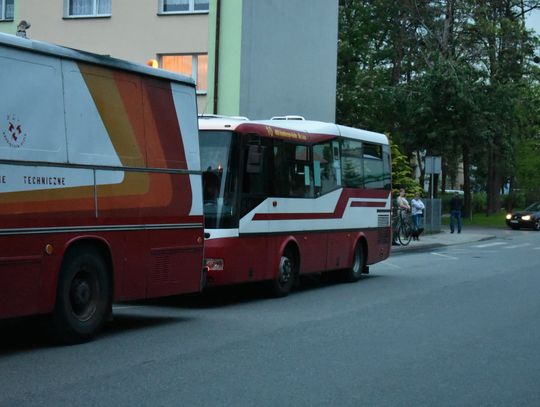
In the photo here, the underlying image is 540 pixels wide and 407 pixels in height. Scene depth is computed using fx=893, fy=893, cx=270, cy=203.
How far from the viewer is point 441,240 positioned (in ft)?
108

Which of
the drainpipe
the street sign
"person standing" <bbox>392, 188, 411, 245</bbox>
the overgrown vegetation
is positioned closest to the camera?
the drainpipe

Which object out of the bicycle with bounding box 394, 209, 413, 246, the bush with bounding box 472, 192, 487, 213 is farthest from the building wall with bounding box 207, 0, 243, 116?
the bush with bounding box 472, 192, 487, 213

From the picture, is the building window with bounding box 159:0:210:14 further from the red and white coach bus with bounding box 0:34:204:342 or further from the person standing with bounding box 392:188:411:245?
the red and white coach bus with bounding box 0:34:204:342

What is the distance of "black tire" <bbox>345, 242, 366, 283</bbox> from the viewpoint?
1750 cm

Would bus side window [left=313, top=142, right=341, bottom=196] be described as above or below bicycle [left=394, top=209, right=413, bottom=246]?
above

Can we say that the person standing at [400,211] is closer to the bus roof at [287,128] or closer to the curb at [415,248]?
the curb at [415,248]

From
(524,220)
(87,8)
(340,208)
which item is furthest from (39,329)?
(524,220)

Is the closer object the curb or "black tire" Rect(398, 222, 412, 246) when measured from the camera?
the curb

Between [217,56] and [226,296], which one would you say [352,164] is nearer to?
[226,296]

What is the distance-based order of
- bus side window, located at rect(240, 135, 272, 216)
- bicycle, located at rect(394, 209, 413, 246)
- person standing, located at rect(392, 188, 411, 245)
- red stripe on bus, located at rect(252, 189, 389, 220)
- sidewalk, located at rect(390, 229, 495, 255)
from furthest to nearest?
bicycle, located at rect(394, 209, 413, 246), person standing, located at rect(392, 188, 411, 245), sidewalk, located at rect(390, 229, 495, 255), red stripe on bus, located at rect(252, 189, 389, 220), bus side window, located at rect(240, 135, 272, 216)

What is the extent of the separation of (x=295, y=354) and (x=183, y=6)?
69.2 ft

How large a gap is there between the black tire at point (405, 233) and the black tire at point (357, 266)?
1205 cm

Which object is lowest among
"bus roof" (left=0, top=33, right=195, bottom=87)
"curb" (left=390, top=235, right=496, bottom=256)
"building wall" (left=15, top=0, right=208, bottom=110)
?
"curb" (left=390, top=235, right=496, bottom=256)

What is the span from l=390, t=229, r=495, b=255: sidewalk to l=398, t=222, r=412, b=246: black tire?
0.24 meters
